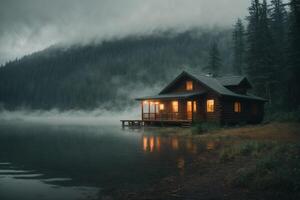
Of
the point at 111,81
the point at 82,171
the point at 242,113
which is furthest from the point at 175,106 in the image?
the point at 111,81

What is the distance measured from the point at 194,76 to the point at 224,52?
11259 cm

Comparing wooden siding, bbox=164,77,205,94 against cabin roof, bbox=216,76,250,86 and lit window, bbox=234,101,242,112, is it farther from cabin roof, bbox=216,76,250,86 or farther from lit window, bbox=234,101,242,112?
cabin roof, bbox=216,76,250,86

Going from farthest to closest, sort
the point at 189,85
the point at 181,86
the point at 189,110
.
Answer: the point at 181,86, the point at 189,85, the point at 189,110

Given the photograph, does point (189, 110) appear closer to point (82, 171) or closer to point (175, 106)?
point (175, 106)

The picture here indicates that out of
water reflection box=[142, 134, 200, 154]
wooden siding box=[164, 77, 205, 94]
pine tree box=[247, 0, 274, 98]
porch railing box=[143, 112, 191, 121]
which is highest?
pine tree box=[247, 0, 274, 98]

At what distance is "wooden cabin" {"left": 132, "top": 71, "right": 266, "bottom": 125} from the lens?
3562 centimetres

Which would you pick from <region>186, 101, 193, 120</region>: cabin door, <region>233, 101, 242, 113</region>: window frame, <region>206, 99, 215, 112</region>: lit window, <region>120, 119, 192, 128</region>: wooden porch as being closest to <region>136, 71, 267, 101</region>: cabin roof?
<region>233, 101, 242, 113</region>: window frame

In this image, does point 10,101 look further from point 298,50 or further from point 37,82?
point 298,50

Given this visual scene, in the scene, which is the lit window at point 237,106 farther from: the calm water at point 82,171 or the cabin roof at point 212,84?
the calm water at point 82,171

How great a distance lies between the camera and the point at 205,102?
121 ft

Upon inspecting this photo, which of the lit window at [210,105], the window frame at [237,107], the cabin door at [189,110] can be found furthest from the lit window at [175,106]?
the window frame at [237,107]

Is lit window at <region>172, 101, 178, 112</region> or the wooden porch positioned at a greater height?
lit window at <region>172, 101, 178, 112</region>

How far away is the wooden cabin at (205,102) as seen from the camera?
35.6 m

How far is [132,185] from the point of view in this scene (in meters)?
10.3
